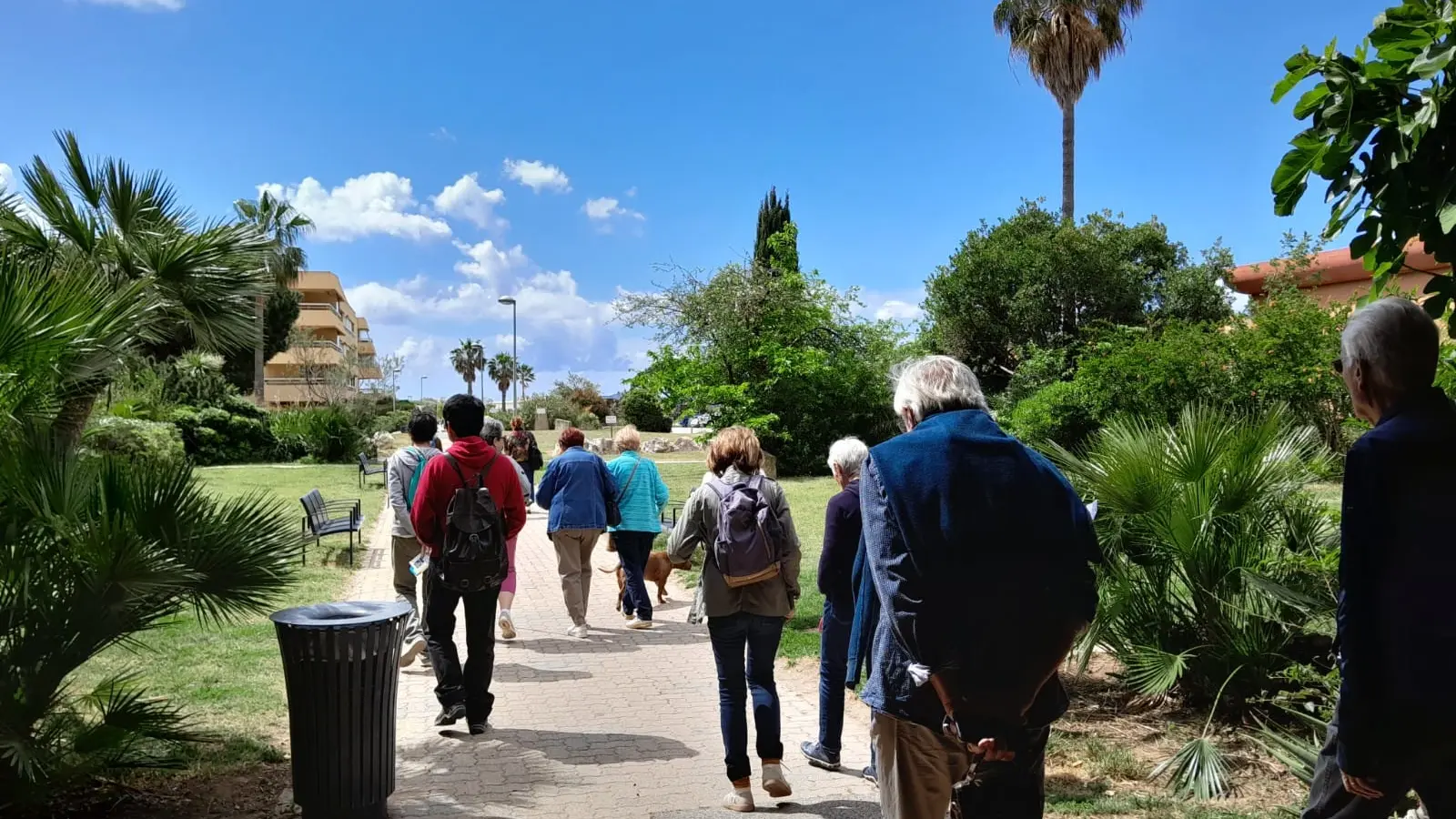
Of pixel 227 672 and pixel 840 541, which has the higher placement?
pixel 840 541

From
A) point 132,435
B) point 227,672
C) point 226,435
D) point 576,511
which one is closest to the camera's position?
point 227,672

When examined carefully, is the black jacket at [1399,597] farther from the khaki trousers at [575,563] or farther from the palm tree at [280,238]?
the palm tree at [280,238]

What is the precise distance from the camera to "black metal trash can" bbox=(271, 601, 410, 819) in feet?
14.3

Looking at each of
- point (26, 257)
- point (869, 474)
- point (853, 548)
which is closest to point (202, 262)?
point (26, 257)

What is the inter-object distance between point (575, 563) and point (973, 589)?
6320 millimetres

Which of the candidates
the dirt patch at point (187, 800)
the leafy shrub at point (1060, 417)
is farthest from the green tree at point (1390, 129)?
the leafy shrub at point (1060, 417)

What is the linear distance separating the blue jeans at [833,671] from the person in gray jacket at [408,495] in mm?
3457

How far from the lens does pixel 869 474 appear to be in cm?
301

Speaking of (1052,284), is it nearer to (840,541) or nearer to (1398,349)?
(840,541)

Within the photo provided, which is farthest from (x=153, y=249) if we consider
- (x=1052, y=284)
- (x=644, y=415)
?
(x=644, y=415)

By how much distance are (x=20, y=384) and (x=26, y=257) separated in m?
1.99

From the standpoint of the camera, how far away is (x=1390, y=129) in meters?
3.03

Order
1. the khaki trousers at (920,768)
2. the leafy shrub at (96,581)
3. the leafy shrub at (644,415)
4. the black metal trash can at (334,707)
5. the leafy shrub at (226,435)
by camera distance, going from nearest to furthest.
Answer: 1. the khaki trousers at (920,768)
2. the leafy shrub at (96,581)
3. the black metal trash can at (334,707)
4. the leafy shrub at (226,435)
5. the leafy shrub at (644,415)

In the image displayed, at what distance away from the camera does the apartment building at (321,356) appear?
159ft
